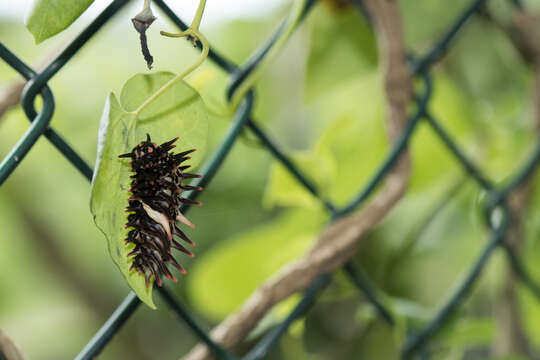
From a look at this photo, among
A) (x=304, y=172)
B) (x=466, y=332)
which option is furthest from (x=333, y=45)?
(x=466, y=332)

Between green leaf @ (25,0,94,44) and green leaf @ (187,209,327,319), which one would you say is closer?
green leaf @ (25,0,94,44)

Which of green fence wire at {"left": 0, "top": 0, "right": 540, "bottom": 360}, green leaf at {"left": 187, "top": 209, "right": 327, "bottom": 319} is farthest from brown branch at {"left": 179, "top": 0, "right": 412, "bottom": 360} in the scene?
green leaf at {"left": 187, "top": 209, "right": 327, "bottom": 319}

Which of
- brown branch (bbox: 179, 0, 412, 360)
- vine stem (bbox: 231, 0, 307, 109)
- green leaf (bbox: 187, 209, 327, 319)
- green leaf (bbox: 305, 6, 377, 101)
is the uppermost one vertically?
vine stem (bbox: 231, 0, 307, 109)

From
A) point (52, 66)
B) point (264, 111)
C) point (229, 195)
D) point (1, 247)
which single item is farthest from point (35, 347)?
point (52, 66)

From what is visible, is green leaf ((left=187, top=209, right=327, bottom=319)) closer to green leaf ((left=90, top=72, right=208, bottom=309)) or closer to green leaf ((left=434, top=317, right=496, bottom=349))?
green leaf ((left=434, top=317, right=496, bottom=349))

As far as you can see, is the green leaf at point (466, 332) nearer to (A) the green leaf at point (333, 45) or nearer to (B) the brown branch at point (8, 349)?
(A) the green leaf at point (333, 45)

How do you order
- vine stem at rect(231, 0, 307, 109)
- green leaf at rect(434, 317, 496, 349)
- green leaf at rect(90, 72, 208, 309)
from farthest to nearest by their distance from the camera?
1. green leaf at rect(434, 317, 496, 349)
2. vine stem at rect(231, 0, 307, 109)
3. green leaf at rect(90, 72, 208, 309)

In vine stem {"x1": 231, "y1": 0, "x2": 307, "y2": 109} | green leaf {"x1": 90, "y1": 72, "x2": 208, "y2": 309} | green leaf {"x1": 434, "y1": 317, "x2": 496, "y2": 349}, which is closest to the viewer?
green leaf {"x1": 90, "y1": 72, "x2": 208, "y2": 309}

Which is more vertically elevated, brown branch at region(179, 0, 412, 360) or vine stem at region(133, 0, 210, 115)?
vine stem at region(133, 0, 210, 115)
